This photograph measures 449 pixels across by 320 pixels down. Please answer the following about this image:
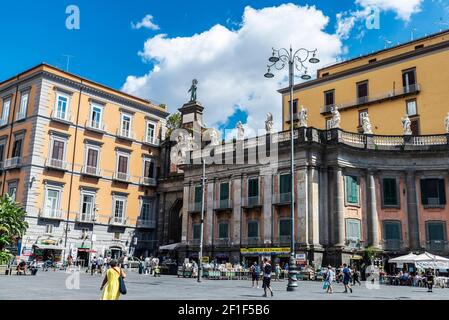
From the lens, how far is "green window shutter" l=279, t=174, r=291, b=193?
36781 mm

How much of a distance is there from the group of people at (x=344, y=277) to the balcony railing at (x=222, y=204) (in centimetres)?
1168

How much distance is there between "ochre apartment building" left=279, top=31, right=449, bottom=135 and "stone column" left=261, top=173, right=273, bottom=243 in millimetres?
10839

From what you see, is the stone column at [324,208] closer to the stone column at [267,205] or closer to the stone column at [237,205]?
the stone column at [267,205]

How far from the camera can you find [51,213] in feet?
132

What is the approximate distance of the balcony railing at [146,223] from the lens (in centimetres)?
4772

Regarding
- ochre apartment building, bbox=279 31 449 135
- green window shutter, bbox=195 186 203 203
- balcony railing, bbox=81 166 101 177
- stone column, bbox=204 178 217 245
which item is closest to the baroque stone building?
stone column, bbox=204 178 217 245

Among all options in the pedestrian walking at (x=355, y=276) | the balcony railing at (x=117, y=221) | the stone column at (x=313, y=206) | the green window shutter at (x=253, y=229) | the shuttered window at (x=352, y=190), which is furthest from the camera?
the balcony railing at (x=117, y=221)

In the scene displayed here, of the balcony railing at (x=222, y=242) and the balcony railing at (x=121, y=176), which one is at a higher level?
the balcony railing at (x=121, y=176)

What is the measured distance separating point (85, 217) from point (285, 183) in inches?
734

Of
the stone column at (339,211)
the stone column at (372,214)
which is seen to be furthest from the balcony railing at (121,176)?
the stone column at (372,214)

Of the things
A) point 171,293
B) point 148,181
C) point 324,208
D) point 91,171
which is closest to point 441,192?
point 324,208

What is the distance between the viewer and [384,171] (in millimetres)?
37469
